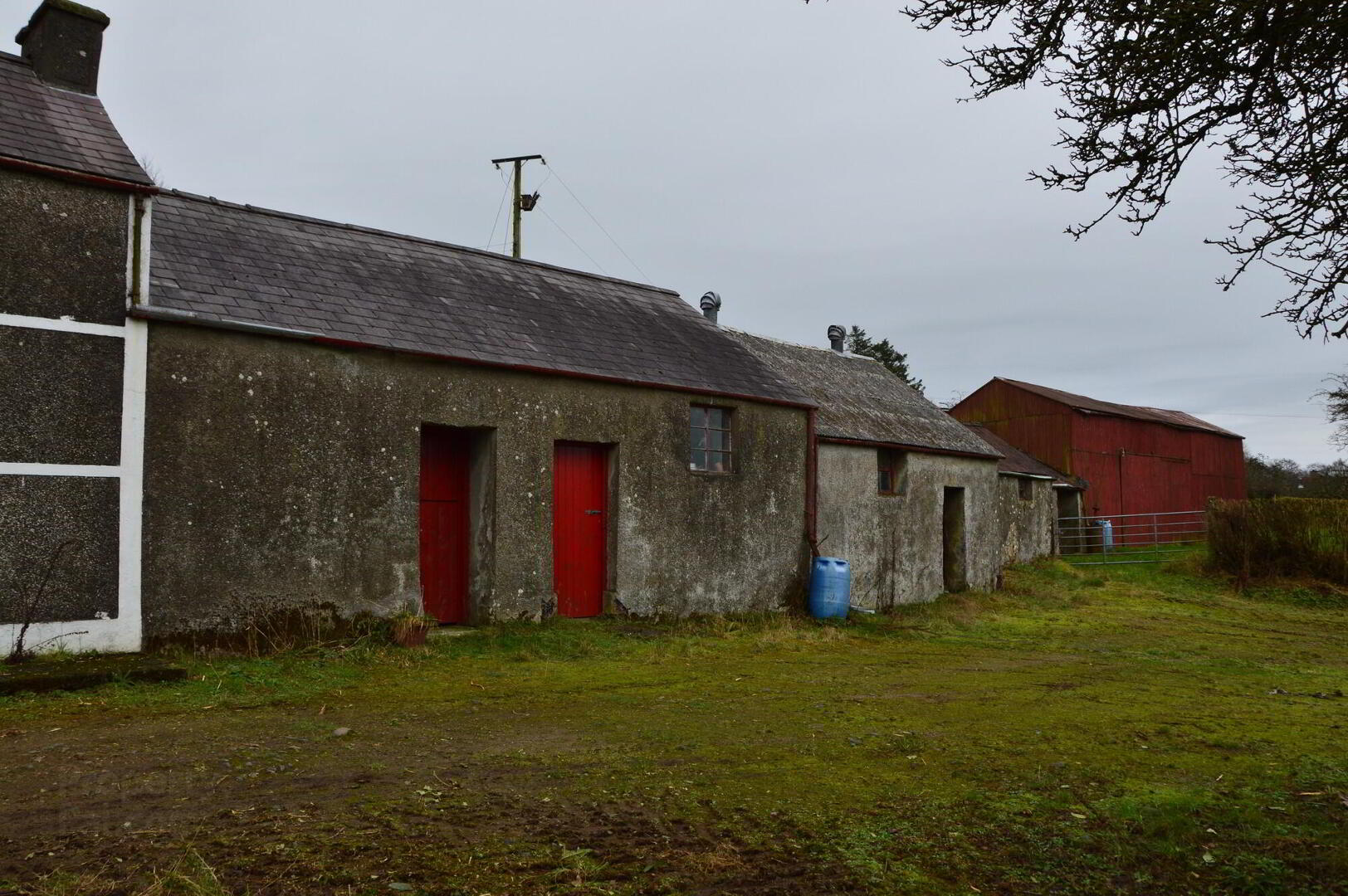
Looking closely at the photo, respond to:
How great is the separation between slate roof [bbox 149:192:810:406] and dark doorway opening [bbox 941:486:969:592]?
17.9 ft

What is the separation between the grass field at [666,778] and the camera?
411 cm

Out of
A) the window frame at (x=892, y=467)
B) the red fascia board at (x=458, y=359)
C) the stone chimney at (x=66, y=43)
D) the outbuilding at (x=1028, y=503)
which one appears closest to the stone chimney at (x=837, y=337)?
the outbuilding at (x=1028, y=503)

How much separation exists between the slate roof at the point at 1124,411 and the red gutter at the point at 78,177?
2606 centimetres

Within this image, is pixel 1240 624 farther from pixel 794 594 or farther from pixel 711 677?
pixel 711 677

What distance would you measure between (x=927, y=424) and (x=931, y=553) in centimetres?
315

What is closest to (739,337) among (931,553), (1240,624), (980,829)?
(931,553)

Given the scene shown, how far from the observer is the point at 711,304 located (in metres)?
20.4

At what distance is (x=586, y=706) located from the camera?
7.75m

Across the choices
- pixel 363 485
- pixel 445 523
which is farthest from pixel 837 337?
pixel 363 485

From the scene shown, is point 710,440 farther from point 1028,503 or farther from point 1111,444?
point 1111,444

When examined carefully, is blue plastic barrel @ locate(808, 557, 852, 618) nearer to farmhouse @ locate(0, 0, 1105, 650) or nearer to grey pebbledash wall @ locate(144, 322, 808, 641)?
farmhouse @ locate(0, 0, 1105, 650)

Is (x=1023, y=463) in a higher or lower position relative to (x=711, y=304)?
lower

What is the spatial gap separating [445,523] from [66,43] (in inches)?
242

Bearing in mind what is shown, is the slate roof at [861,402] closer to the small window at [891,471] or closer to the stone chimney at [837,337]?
the small window at [891,471]
